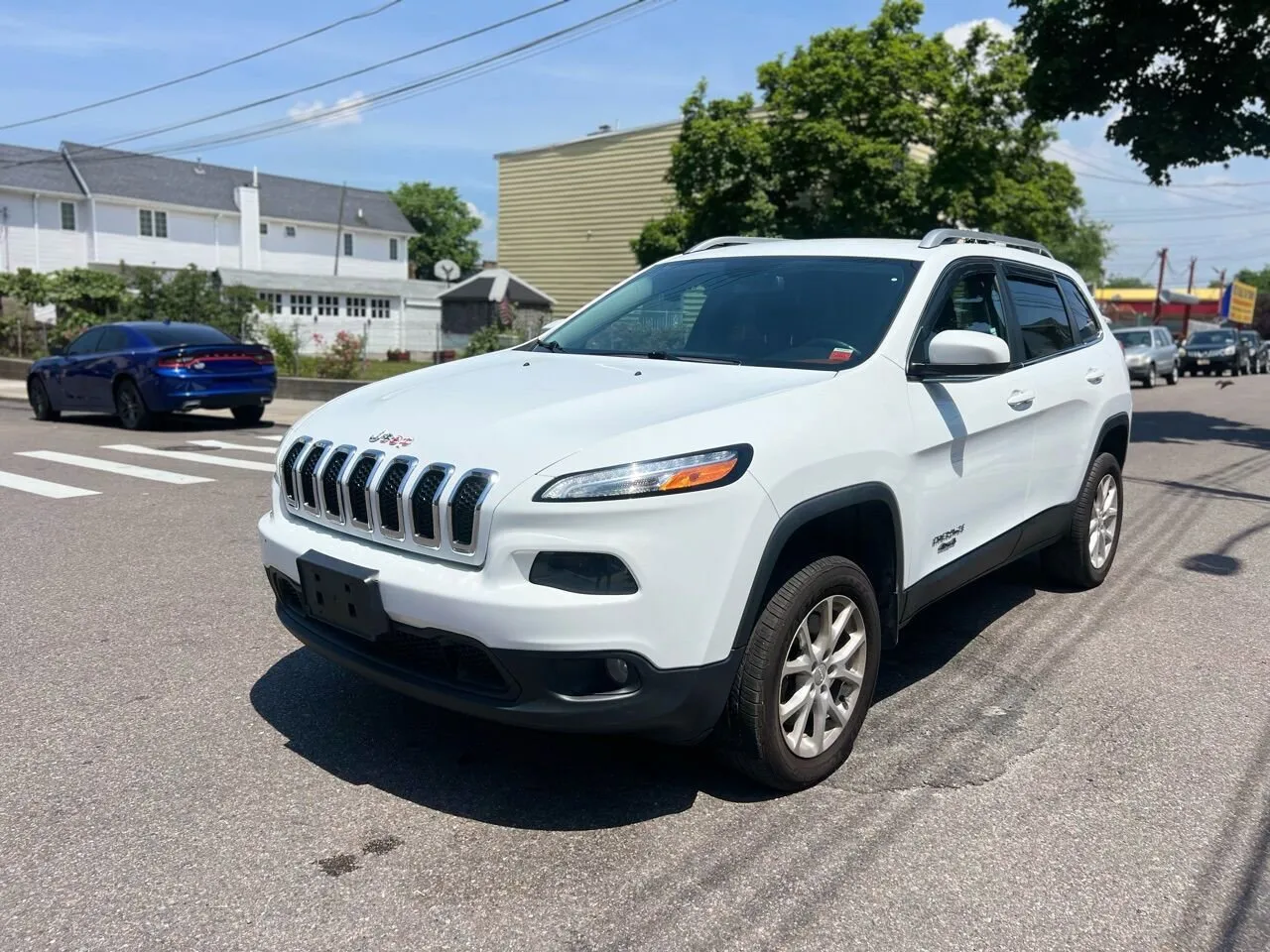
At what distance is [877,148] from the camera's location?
68.7 feet

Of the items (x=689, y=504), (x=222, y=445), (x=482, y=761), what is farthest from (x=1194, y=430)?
(x=689, y=504)

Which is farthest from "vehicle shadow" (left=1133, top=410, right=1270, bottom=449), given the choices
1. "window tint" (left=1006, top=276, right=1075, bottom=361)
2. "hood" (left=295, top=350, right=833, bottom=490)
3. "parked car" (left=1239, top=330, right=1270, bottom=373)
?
"parked car" (left=1239, top=330, right=1270, bottom=373)

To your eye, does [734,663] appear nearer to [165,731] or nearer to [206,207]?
[165,731]

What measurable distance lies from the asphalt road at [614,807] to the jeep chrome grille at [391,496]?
0.87 metres

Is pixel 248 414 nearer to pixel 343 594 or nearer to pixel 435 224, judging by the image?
pixel 343 594

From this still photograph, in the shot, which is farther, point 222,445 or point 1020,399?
point 222,445

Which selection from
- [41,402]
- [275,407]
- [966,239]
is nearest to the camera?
[966,239]

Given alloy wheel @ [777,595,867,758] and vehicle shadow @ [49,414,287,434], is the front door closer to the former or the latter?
alloy wheel @ [777,595,867,758]

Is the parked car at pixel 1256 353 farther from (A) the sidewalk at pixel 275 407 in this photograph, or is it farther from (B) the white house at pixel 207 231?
(A) the sidewalk at pixel 275 407

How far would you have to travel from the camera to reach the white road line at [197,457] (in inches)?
433

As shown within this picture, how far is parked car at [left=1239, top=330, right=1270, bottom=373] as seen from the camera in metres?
39.1

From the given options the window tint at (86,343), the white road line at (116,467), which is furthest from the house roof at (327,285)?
the white road line at (116,467)

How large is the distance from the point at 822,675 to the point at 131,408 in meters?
13.2

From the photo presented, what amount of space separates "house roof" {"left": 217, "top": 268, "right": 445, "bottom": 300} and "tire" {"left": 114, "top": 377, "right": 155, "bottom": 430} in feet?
95.3
